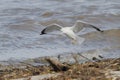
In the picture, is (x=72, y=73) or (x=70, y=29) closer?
(x=72, y=73)

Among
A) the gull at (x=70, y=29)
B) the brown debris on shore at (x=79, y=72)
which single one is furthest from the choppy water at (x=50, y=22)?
the brown debris on shore at (x=79, y=72)

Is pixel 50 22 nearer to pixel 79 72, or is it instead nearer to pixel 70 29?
pixel 70 29

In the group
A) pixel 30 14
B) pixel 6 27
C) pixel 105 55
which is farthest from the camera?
pixel 30 14

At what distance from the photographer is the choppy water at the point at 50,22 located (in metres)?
8.43

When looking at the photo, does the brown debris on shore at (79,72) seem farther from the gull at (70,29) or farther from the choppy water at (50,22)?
the choppy water at (50,22)

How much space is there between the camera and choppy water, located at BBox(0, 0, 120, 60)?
8.43 m

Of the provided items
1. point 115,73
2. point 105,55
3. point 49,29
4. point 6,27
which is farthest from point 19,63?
point 6,27

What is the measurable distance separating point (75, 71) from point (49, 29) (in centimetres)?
127

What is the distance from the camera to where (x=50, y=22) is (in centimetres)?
1094

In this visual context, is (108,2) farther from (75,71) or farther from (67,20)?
(75,71)

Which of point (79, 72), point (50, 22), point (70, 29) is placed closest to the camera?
point (79, 72)

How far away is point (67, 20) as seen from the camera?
11.0 m

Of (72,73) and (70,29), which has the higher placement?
(70,29)

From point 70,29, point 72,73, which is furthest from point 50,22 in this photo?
point 72,73
